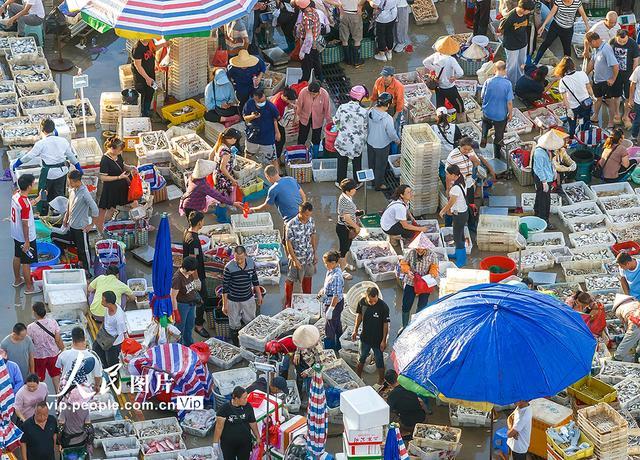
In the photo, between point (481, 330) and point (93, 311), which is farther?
point (93, 311)

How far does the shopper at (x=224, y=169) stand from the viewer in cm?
1827

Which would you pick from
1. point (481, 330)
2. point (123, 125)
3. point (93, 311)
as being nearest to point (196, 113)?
point (123, 125)

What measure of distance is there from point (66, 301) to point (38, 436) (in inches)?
120

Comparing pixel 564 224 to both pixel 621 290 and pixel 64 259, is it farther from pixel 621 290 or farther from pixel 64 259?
pixel 64 259

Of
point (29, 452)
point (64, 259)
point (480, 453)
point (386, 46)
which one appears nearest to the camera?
point (29, 452)

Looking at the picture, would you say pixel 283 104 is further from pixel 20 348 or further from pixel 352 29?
pixel 20 348

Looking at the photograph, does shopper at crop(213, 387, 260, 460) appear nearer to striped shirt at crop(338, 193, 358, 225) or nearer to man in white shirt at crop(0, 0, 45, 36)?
striped shirt at crop(338, 193, 358, 225)

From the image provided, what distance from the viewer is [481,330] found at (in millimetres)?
12617

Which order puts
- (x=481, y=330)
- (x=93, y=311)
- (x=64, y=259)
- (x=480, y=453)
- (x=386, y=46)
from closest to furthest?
(x=481, y=330) < (x=480, y=453) < (x=93, y=311) < (x=64, y=259) < (x=386, y=46)

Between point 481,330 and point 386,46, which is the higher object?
point 386,46

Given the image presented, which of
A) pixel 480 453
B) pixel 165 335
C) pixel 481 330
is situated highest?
pixel 481 330

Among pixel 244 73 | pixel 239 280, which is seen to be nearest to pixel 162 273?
pixel 239 280

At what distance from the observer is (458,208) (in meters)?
17.6

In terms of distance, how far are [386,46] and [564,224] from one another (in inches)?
206
